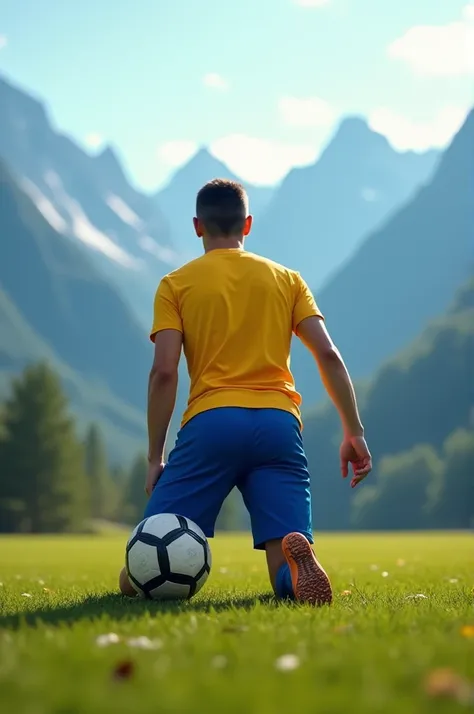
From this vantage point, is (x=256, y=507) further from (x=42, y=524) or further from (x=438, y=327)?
(x=438, y=327)

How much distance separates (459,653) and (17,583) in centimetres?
657

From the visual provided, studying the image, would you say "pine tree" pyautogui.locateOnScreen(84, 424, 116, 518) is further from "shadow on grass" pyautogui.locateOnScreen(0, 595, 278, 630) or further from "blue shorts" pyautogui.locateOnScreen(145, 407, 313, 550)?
"blue shorts" pyautogui.locateOnScreen(145, 407, 313, 550)

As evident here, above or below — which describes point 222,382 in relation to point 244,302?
below

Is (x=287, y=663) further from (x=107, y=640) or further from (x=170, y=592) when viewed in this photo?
(x=170, y=592)

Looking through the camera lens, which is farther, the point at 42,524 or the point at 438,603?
the point at 42,524

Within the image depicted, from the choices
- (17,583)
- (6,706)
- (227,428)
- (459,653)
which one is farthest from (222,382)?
(17,583)

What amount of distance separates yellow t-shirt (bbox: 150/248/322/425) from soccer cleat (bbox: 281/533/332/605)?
937mm

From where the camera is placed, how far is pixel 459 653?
3.55 meters

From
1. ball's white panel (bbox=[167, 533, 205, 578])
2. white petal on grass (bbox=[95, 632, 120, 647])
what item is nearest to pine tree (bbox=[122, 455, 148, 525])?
ball's white panel (bbox=[167, 533, 205, 578])

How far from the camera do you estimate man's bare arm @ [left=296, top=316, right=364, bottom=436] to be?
6363 mm

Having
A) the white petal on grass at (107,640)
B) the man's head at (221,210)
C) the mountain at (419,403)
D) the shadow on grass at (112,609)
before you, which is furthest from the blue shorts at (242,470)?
the mountain at (419,403)

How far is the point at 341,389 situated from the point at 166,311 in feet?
4.06

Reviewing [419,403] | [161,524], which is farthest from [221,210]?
[419,403]

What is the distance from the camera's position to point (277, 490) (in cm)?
607
